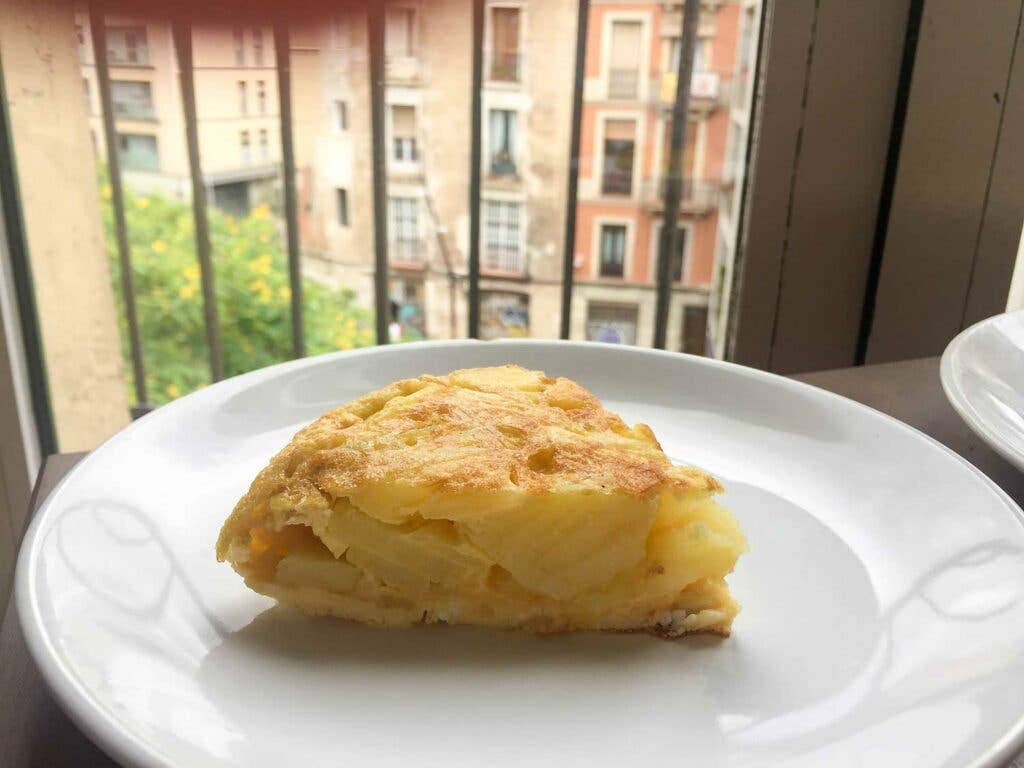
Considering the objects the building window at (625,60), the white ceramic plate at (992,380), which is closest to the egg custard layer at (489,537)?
the white ceramic plate at (992,380)

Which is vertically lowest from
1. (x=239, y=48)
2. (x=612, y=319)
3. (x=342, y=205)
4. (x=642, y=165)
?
(x=612, y=319)

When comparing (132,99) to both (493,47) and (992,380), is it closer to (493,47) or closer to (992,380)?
(493,47)

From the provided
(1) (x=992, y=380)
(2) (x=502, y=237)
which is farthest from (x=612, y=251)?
(1) (x=992, y=380)

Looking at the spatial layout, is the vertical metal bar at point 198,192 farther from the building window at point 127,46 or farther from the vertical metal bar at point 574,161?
the vertical metal bar at point 574,161

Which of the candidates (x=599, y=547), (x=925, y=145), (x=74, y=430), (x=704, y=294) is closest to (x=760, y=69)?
(x=925, y=145)

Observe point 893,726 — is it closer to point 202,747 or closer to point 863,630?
point 863,630

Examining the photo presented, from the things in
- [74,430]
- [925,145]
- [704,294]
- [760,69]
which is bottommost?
[74,430]

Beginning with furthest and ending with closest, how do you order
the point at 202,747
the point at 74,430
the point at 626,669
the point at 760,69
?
the point at 74,430
the point at 760,69
the point at 626,669
the point at 202,747
